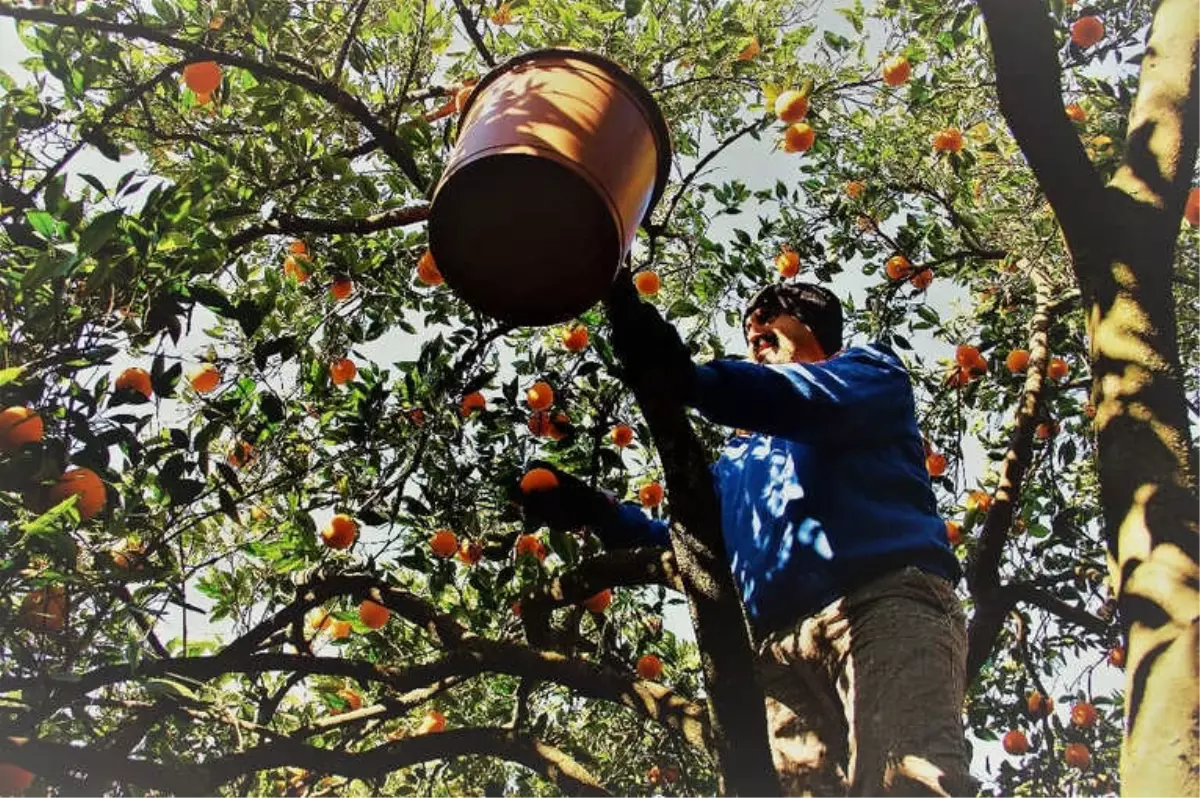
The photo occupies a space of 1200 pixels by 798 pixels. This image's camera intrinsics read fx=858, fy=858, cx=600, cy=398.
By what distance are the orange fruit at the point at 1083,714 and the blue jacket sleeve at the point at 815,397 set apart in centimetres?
318

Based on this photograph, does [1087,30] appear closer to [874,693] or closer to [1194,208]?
[1194,208]

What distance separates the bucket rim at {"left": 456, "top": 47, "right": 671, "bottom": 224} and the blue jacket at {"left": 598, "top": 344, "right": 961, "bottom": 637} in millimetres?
495

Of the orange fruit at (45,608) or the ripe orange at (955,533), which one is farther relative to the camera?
the ripe orange at (955,533)

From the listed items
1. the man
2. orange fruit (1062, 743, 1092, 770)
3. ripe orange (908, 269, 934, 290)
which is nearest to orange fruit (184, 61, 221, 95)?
the man

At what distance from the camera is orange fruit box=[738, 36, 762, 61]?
3312 mm

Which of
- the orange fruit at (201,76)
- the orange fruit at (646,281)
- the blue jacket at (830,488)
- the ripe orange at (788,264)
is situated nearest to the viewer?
the blue jacket at (830,488)

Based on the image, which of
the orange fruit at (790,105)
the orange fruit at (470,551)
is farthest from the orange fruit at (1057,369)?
the orange fruit at (470,551)

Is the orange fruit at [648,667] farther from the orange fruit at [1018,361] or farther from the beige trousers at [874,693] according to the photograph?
the orange fruit at [1018,361]

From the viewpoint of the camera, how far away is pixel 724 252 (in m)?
4.25

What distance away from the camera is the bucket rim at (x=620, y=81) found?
1771 millimetres

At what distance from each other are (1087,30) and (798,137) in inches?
56.6

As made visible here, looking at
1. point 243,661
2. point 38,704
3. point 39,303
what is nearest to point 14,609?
point 38,704

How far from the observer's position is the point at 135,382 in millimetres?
2203

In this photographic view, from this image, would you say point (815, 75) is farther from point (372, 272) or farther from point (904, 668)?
point (904, 668)
